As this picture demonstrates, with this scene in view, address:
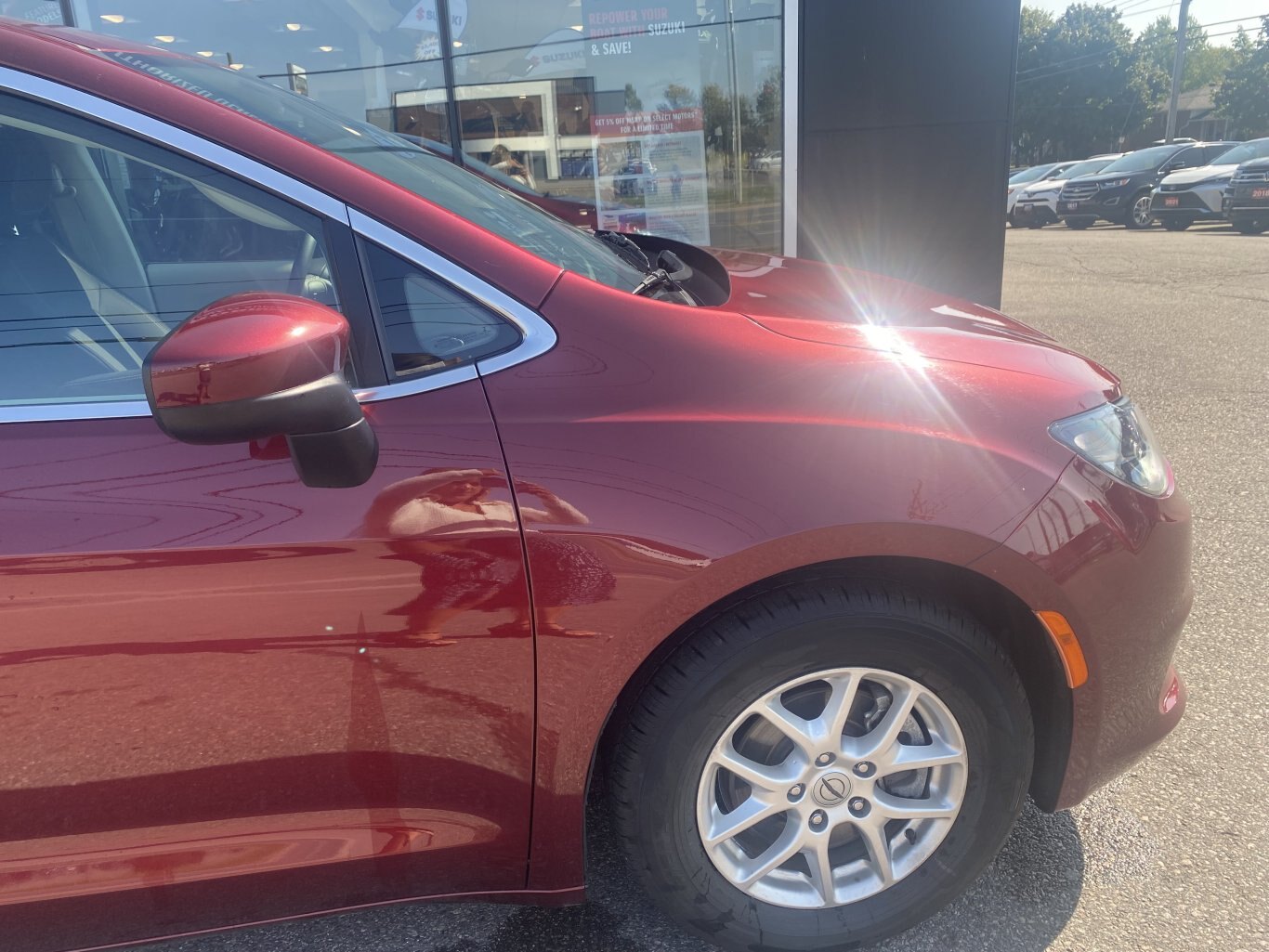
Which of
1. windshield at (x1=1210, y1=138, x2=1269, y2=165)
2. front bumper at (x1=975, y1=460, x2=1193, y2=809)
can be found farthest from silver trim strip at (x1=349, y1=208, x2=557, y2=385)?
windshield at (x1=1210, y1=138, x2=1269, y2=165)

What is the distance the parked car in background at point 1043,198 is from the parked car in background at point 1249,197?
4141 mm

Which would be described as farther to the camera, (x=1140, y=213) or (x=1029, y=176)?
(x=1029, y=176)

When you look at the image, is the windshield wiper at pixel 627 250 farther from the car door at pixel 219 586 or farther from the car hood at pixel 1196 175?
the car hood at pixel 1196 175

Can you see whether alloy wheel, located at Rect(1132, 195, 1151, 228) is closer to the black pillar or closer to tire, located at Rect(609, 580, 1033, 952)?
the black pillar

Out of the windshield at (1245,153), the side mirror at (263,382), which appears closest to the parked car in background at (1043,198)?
the windshield at (1245,153)

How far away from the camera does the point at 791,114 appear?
220 inches

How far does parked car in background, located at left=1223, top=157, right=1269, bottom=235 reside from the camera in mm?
14453

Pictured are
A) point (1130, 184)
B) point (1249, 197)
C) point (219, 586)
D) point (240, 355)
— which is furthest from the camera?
point (1130, 184)

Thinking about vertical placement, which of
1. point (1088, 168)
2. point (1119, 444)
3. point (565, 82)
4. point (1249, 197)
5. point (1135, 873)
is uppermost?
point (565, 82)

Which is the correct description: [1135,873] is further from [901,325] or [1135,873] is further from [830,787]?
[901,325]

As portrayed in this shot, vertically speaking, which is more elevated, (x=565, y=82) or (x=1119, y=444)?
(x=565, y=82)

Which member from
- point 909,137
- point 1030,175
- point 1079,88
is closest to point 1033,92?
point 1079,88

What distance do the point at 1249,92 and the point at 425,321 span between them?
50793 mm

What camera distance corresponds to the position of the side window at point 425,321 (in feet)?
4.90
